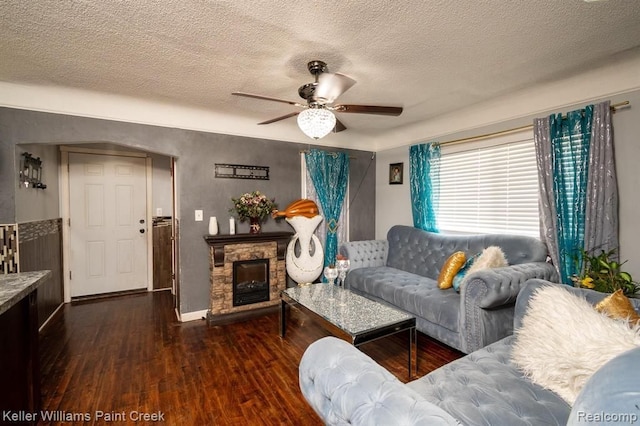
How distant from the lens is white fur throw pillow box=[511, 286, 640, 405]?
1.09 meters

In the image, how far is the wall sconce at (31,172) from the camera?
2.78 meters

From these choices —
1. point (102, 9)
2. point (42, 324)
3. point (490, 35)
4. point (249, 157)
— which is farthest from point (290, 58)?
point (42, 324)

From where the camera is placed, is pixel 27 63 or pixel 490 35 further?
pixel 27 63

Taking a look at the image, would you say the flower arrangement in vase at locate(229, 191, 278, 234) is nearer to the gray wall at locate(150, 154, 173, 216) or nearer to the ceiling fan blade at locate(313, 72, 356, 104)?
the gray wall at locate(150, 154, 173, 216)

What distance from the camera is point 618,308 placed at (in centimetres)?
135

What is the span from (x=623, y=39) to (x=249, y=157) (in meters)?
3.38

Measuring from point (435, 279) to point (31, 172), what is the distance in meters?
4.29

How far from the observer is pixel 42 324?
3092 millimetres

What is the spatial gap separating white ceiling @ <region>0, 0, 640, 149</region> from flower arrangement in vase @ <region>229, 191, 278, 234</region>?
1175 mm

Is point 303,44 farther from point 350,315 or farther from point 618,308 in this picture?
point 618,308

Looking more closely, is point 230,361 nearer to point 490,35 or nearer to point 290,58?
point 290,58

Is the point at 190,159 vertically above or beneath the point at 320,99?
beneath

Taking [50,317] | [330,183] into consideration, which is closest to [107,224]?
[50,317]

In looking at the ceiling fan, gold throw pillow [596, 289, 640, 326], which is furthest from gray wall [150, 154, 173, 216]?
gold throw pillow [596, 289, 640, 326]
